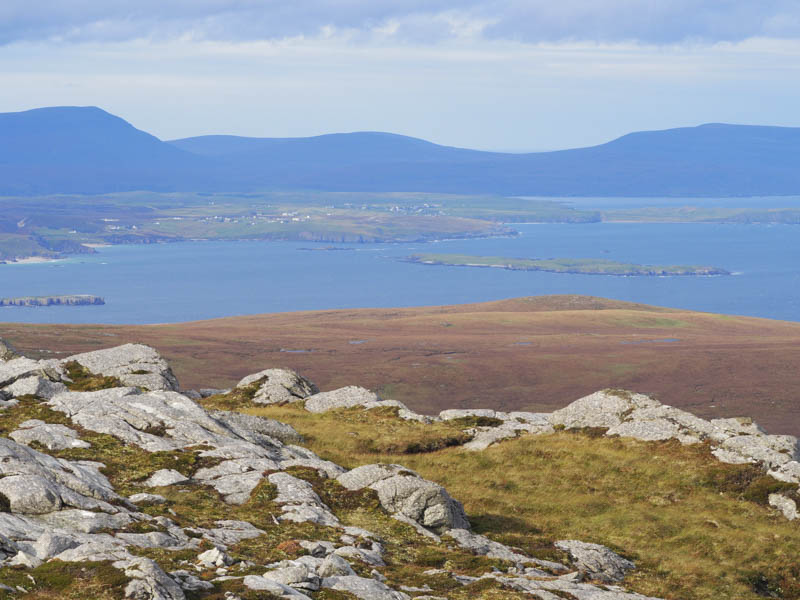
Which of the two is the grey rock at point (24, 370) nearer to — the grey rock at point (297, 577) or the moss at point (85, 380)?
the moss at point (85, 380)

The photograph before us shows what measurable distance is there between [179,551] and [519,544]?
12633mm

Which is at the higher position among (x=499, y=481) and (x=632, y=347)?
(x=499, y=481)

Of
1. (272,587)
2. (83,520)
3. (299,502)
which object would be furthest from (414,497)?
(272,587)

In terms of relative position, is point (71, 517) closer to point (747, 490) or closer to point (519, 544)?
point (519, 544)

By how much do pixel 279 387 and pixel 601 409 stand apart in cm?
2020

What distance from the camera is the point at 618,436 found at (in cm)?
4469

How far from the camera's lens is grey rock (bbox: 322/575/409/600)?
Answer: 2122 cm

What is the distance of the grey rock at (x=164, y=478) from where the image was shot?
30984 millimetres

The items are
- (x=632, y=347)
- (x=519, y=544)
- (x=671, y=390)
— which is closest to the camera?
(x=519, y=544)

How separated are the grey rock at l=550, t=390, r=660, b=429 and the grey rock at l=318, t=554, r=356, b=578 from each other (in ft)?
84.7

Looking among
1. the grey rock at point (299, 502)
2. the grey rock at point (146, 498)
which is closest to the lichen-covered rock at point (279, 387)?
the grey rock at point (299, 502)

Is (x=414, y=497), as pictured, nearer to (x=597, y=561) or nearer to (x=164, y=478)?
(x=597, y=561)

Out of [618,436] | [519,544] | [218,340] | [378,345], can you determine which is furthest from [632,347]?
[519,544]

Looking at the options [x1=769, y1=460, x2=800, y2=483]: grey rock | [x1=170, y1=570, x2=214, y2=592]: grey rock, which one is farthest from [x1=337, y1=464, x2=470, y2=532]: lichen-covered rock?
[x1=769, y1=460, x2=800, y2=483]: grey rock
